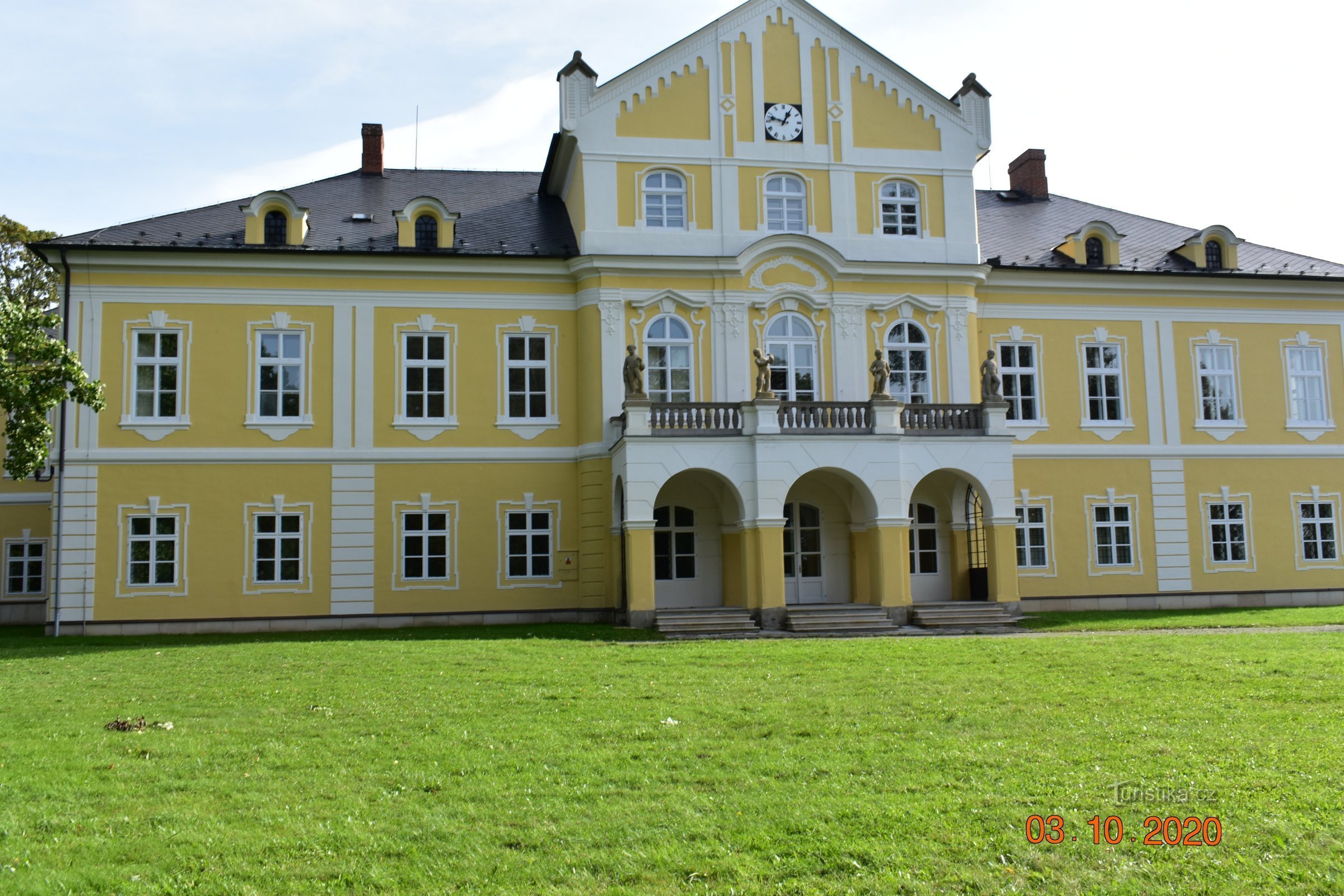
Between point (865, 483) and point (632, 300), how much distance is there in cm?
729

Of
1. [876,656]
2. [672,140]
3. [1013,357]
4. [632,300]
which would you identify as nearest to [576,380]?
[632,300]

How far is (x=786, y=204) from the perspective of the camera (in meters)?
29.0

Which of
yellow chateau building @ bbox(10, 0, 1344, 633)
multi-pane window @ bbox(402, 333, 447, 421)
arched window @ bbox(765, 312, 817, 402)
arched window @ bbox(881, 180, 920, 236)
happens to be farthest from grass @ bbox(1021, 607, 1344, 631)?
multi-pane window @ bbox(402, 333, 447, 421)

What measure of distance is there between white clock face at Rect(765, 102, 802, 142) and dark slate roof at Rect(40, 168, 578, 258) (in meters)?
5.68

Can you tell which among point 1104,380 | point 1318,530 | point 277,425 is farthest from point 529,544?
point 1318,530

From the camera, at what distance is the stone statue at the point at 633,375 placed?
80.5 ft

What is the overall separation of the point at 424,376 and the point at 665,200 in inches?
287

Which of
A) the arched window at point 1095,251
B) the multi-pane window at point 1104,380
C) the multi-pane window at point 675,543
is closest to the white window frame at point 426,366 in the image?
the multi-pane window at point 675,543

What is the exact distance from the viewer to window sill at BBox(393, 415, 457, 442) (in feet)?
90.4

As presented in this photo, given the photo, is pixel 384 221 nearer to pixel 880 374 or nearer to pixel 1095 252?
pixel 880 374

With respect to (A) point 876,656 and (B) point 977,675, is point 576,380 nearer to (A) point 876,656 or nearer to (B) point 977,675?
(A) point 876,656

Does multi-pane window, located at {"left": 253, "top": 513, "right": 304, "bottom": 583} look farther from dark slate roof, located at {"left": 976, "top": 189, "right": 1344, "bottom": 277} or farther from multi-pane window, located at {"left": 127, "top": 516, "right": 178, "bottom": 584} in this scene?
dark slate roof, located at {"left": 976, "top": 189, "right": 1344, "bottom": 277}

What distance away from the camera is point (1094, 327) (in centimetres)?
3077

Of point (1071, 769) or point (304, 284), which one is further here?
point (304, 284)
